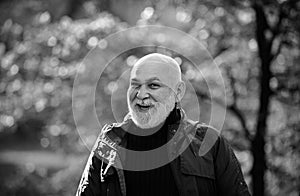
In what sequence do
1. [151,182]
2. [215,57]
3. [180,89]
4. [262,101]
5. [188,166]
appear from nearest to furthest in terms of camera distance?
[188,166] < [151,182] < [180,89] < [262,101] < [215,57]

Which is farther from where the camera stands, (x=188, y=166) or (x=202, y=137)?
(x=202, y=137)

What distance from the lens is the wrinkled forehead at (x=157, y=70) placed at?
318cm

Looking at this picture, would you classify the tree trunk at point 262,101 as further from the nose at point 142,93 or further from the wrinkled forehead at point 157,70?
the nose at point 142,93

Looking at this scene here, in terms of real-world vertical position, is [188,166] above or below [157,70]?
below

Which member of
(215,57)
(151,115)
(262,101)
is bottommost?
(262,101)

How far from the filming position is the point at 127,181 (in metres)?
3.17

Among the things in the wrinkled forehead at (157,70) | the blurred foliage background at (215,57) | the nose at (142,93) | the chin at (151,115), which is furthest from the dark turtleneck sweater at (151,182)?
the blurred foliage background at (215,57)

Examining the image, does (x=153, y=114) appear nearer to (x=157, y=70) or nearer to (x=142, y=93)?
(x=142, y=93)

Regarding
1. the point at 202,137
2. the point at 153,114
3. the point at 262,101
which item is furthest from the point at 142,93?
the point at 262,101

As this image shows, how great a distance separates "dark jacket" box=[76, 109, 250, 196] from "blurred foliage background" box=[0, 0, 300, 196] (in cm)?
303

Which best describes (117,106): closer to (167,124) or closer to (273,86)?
(273,86)

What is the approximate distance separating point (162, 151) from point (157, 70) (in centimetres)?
45

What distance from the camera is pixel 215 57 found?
7172 millimetres

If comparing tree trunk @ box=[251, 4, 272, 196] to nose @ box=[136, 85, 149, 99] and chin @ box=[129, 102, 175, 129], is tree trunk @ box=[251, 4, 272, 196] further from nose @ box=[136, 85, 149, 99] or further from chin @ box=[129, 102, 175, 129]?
nose @ box=[136, 85, 149, 99]
